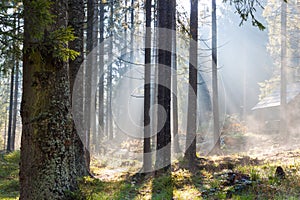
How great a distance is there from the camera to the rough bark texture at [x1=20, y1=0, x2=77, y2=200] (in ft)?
12.9

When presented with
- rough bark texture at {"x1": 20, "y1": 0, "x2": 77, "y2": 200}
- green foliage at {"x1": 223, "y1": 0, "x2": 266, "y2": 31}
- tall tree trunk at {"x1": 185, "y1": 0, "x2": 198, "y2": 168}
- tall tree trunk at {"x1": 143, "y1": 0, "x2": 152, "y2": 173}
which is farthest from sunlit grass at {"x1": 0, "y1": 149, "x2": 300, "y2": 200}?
green foliage at {"x1": 223, "y1": 0, "x2": 266, "y2": 31}

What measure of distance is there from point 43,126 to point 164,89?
5.43 metres

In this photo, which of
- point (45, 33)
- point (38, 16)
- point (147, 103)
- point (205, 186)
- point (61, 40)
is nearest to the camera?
point (38, 16)

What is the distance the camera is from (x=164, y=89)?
356 inches

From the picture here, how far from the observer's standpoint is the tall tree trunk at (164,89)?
884 cm

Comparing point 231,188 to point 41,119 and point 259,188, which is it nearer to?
point 259,188

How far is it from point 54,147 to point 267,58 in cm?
4056

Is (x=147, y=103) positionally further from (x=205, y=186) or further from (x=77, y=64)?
(x=205, y=186)

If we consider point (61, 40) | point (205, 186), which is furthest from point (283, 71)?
point (61, 40)

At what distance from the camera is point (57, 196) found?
13.2 ft

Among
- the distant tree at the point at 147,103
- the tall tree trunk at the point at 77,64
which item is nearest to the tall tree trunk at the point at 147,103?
the distant tree at the point at 147,103

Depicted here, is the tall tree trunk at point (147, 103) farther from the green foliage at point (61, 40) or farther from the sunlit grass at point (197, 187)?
the green foliage at point (61, 40)

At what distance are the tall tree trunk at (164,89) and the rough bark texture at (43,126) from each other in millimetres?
4830

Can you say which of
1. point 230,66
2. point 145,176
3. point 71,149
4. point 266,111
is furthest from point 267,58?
point 71,149
